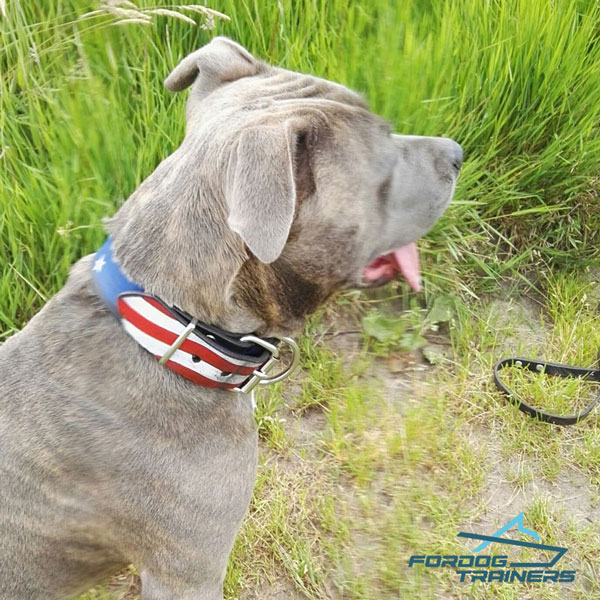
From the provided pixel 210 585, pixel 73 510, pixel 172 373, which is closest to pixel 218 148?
pixel 172 373

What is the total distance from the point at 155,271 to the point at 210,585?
89 cm

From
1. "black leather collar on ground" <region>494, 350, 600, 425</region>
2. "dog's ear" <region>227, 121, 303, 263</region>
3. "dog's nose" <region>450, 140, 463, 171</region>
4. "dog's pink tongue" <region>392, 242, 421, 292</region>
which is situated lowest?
"black leather collar on ground" <region>494, 350, 600, 425</region>

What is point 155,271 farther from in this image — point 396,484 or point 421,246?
point 421,246

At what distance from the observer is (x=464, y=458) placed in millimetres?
2848

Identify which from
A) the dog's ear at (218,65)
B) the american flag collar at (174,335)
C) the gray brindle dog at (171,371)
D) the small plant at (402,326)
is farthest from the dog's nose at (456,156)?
the small plant at (402,326)

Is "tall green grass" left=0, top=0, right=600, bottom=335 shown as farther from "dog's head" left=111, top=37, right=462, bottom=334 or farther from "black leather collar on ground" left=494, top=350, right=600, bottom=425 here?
"dog's head" left=111, top=37, right=462, bottom=334

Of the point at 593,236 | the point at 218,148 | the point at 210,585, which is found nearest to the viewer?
the point at 218,148

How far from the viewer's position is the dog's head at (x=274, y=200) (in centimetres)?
175

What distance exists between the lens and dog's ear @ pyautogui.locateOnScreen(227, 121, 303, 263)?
169 cm

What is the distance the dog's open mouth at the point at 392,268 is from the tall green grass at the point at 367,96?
108cm

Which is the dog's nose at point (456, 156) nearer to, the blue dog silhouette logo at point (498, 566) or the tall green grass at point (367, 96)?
the tall green grass at point (367, 96)

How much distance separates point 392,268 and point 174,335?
74 centimetres

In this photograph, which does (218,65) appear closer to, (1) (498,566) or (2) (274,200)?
(2) (274,200)

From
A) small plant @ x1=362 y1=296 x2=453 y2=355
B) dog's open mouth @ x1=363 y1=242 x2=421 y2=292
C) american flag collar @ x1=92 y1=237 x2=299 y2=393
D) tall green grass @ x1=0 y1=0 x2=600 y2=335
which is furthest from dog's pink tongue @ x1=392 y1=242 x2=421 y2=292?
tall green grass @ x1=0 y1=0 x2=600 y2=335
